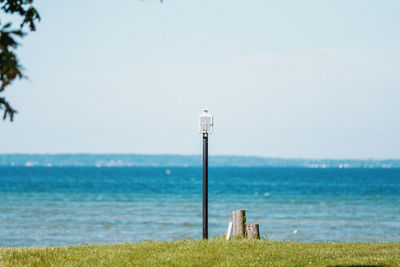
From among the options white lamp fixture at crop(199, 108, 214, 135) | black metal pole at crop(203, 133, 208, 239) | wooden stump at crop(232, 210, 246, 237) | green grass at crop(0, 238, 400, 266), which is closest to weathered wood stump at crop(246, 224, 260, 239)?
wooden stump at crop(232, 210, 246, 237)

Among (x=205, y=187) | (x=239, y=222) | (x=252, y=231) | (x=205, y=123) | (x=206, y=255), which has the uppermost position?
(x=205, y=123)

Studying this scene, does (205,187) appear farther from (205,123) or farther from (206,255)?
(206,255)

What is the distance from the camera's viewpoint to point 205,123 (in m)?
14.4

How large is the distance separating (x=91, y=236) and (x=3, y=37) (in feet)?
77.1

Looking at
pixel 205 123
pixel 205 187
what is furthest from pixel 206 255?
pixel 205 123

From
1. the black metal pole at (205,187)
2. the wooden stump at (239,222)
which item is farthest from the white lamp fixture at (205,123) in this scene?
the wooden stump at (239,222)

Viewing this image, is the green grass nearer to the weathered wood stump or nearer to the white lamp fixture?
the weathered wood stump

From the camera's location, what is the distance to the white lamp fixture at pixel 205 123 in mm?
14375

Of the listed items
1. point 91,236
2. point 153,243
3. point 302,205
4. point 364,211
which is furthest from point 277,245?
point 302,205

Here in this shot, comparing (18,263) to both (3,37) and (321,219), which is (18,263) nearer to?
(3,37)

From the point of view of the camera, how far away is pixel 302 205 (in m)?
48.8

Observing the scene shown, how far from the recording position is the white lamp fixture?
14375 mm

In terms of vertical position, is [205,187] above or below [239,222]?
above

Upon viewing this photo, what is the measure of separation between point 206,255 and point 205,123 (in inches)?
146
